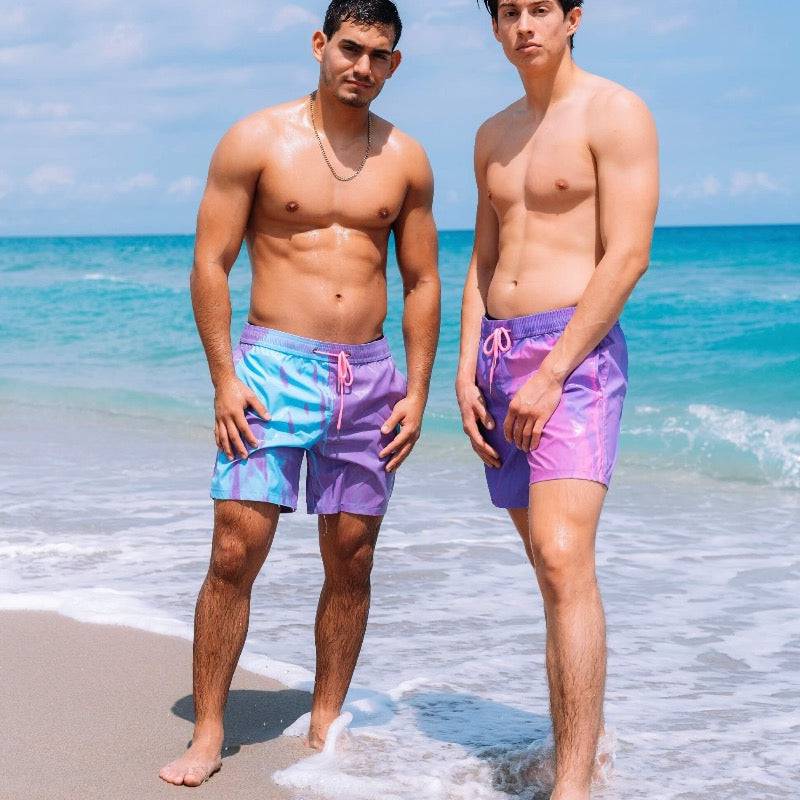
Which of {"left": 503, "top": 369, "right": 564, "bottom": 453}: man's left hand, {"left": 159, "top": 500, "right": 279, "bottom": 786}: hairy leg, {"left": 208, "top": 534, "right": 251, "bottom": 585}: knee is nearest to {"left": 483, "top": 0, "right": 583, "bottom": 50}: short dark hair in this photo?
{"left": 503, "top": 369, "right": 564, "bottom": 453}: man's left hand

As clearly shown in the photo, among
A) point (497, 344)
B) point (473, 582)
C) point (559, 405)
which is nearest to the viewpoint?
point (559, 405)

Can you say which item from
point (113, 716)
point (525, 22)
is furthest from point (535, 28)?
point (113, 716)

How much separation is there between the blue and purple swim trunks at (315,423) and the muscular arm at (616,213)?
666 mm

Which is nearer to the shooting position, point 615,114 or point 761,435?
point 615,114

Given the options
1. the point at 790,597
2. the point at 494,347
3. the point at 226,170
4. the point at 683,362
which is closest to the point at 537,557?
the point at 494,347

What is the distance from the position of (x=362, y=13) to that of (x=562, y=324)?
1.06 metres

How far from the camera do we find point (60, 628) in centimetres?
498

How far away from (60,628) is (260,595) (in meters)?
1.00

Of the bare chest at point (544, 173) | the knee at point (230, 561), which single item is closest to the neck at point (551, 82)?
the bare chest at point (544, 173)

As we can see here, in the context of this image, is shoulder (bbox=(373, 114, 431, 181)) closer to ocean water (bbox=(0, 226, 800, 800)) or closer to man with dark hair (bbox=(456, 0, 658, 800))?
man with dark hair (bbox=(456, 0, 658, 800))

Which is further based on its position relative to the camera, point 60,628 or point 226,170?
point 60,628

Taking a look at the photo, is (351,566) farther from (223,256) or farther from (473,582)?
(473,582)

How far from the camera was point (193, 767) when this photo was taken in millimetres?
3613

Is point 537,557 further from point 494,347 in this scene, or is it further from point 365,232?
point 365,232
